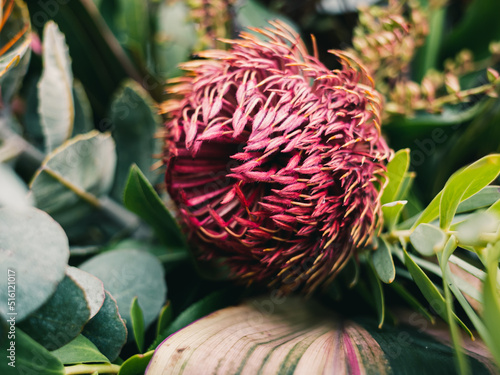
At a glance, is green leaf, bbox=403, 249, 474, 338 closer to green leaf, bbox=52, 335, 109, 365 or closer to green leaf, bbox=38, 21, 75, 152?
green leaf, bbox=52, 335, 109, 365

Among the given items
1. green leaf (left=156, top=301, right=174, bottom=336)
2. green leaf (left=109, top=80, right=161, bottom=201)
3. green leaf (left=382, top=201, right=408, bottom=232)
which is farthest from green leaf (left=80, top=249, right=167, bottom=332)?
green leaf (left=382, top=201, right=408, bottom=232)

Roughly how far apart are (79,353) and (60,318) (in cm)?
4

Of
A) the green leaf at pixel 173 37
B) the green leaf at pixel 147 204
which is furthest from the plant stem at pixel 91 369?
the green leaf at pixel 173 37

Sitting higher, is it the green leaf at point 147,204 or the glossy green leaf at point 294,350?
the green leaf at point 147,204

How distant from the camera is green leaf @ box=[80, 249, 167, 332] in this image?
407mm

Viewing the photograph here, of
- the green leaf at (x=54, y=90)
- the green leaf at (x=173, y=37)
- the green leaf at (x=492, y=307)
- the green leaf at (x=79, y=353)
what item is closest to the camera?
the green leaf at (x=492, y=307)

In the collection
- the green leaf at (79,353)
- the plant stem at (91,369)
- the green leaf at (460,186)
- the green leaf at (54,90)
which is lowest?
the plant stem at (91,369)

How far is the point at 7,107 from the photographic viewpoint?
0.47m

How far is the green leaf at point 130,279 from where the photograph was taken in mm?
407

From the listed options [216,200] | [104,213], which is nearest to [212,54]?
[216,200]

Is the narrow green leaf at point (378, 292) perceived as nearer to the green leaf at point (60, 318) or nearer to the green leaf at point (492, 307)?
the green leaf at point (492, 307)

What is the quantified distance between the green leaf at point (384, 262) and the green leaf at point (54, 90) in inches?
14.9

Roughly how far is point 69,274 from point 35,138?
298mm

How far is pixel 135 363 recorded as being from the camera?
0.33 metres
